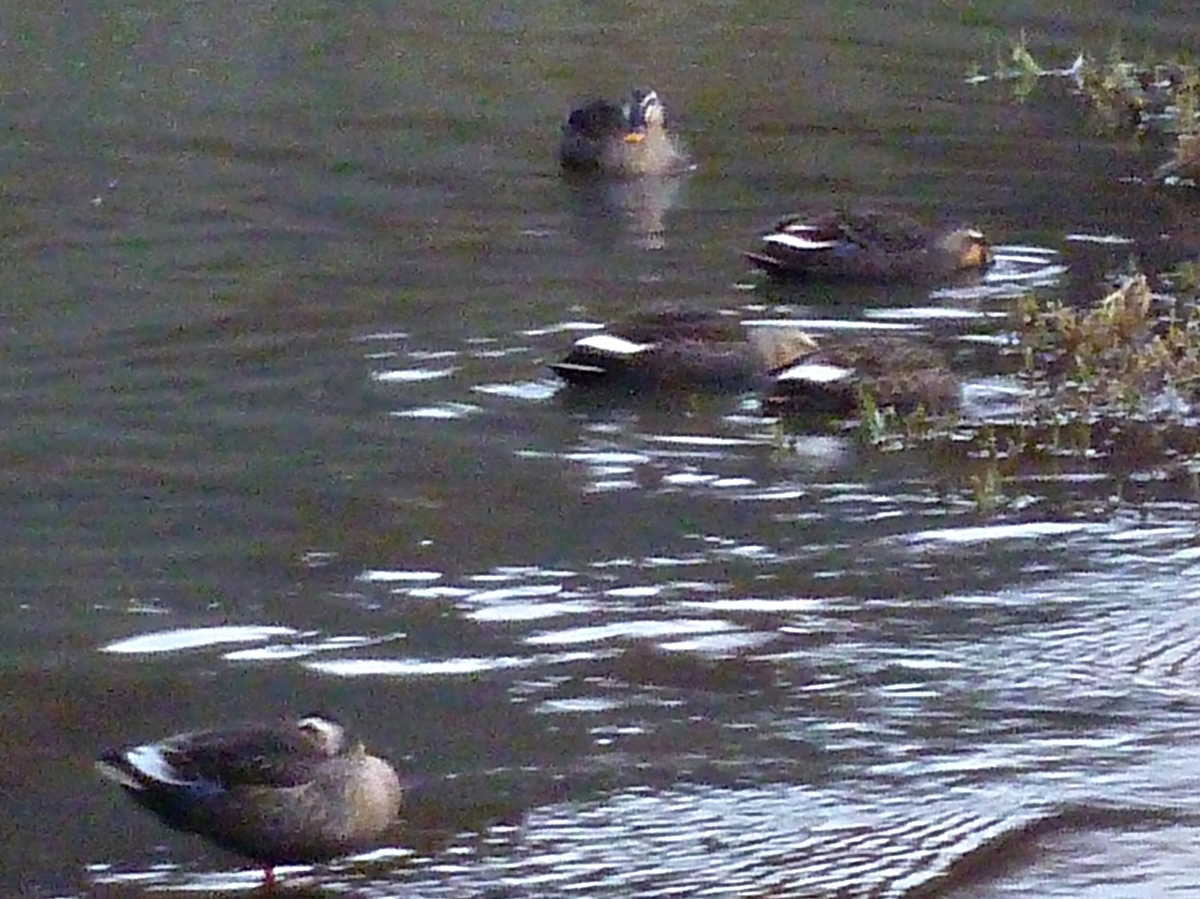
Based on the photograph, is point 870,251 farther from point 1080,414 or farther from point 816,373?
point 1080,414

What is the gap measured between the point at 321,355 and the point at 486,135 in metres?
6.00

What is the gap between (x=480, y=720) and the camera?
8.02 metres

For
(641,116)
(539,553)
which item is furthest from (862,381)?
(641,116)

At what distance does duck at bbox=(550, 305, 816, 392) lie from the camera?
1184 cm

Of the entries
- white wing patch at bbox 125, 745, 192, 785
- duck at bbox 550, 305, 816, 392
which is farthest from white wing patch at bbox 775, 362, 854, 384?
white wing patch at bbox 125, 745, 192, 785

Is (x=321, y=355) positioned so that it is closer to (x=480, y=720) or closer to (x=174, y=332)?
(x=174, y=332)

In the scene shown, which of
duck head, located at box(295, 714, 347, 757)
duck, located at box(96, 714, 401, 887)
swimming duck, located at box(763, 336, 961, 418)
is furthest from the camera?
swimming duck, located at box(763, 336, 961, 418)

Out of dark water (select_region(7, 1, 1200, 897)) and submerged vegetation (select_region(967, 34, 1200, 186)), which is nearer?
dark water (select_region(7, 1, 1200, 897))

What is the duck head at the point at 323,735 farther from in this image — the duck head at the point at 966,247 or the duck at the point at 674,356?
the duck head at the point at 966,247

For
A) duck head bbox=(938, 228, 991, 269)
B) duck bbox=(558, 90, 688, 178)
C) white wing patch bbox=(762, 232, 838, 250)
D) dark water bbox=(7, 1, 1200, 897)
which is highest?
duck bbox=(558, 90, 688, 178)

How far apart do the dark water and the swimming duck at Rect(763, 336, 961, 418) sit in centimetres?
29

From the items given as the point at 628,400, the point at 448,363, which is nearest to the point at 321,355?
the point at 448,363

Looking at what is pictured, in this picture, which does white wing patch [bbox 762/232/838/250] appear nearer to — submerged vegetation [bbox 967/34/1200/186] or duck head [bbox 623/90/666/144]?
duck head [bbox 623/90/666/144]

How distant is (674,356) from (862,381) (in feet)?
2.84
